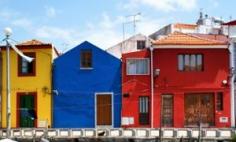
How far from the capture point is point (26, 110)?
4316 centimetres

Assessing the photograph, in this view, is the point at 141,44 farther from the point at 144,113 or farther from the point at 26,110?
the point at 26,110

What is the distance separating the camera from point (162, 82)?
43031 mm

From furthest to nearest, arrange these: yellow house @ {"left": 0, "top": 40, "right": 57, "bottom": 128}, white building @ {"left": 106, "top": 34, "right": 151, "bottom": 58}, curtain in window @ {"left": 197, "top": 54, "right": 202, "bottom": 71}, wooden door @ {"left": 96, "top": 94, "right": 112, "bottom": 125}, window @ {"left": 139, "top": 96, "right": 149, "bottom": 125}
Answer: white building @ {"left": 106, "top": 34, "right": 151, "bottom": 58} → curtain in window @ {"left": 197, "top": 54, "right": 202, "bottom": 71} → yellow house @ {"left": 0, "top": 40, "right": 57, "bottom": 128} → window @ {"left": 139, "top": 96, "right": 149, "bottom": 125} → wooden door @ {"left": 96, "top": 94, "right": 112, "bottom": 125}

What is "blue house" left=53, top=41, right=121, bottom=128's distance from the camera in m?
42.9

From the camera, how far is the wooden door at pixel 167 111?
1687 inches

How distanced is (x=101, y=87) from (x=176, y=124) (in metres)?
5.56

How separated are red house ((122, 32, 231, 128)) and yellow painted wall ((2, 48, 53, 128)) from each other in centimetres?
506

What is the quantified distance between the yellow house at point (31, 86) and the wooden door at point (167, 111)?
7.53m

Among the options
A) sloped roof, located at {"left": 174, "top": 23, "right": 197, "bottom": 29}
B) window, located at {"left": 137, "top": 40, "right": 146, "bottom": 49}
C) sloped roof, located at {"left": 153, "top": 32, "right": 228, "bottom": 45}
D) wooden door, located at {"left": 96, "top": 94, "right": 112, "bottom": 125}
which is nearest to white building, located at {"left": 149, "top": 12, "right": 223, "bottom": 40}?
sloped roof, located at {"left": 174, "top": 23, "right": 197, "bottom": 29}

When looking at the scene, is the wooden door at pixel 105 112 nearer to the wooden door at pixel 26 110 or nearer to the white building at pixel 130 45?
the wooden door at pixel 26 110

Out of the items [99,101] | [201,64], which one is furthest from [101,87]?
[201,64]

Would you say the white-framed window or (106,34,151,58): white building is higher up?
(106,34,151,58): white building

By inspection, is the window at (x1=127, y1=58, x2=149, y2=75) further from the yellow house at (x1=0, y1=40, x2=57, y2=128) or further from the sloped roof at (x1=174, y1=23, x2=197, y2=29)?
the sloped roof at (x1=174, y1=23, x2=197, y2=29)

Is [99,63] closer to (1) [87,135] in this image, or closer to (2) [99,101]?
(2) [99,101]
